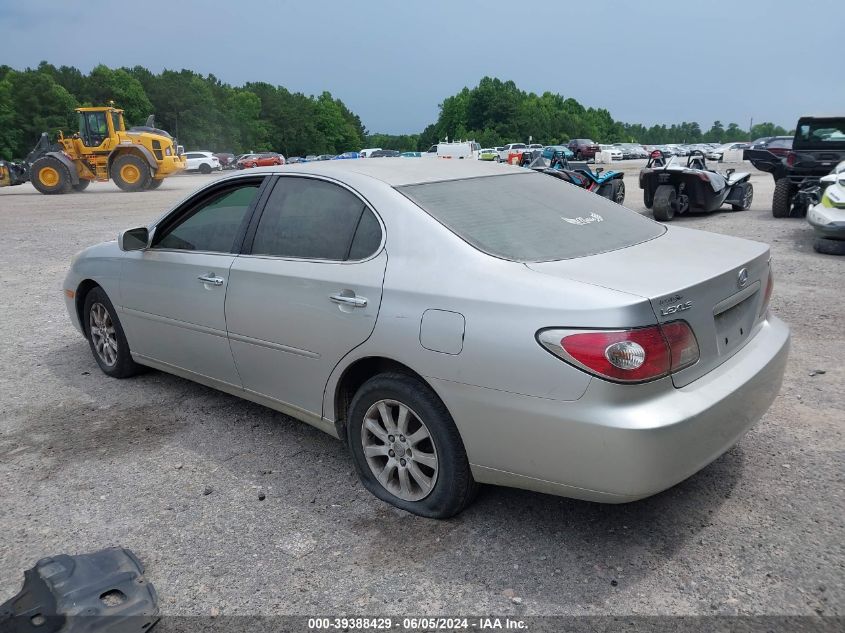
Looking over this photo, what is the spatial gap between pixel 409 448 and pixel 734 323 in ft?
4.86

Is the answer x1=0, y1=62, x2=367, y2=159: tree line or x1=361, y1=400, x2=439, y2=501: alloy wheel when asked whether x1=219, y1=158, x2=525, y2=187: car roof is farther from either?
x1=0, y1=62, x2=367, y2=159: tree line

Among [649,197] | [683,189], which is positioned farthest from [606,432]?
[649,197]

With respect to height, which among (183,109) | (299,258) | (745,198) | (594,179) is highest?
(183,109)

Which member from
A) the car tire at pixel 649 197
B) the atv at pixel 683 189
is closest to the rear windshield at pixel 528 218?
the atv at pixel 683 189

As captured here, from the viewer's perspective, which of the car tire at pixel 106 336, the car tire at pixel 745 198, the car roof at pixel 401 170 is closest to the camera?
the car roof at pixel 401 170

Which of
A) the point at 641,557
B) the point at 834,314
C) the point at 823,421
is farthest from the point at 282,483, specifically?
the point at 834,314

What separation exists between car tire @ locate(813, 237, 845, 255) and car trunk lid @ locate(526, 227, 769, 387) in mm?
7006

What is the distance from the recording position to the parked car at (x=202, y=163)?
4681 centimetres

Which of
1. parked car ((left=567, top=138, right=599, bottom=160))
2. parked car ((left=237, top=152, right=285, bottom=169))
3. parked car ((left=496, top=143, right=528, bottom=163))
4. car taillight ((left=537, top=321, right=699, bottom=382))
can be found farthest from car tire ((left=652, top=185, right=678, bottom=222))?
parked car ((left=567, top=138, right=599, bottom=160))

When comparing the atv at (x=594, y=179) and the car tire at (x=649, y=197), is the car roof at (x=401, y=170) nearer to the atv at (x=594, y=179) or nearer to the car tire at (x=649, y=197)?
the atv at (x=594, y=179)

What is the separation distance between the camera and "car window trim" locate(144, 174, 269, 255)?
12.8 feet

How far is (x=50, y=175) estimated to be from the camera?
83.5 ft

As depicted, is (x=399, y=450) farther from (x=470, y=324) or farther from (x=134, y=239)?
(x=134, y=239)

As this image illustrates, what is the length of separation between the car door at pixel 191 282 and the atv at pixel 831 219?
26.5ft
